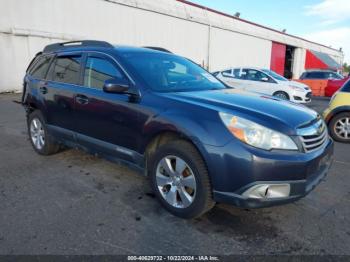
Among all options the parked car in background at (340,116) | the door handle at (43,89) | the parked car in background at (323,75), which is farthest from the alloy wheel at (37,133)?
the parked car in background at (323,75)

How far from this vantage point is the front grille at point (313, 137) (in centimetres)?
277

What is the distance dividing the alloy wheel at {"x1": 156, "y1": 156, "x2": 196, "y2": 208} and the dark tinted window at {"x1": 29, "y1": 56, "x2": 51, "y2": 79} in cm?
296

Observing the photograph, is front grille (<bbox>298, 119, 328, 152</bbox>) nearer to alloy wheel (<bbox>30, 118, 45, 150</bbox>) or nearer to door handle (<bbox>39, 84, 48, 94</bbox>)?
door handle (<bbox>39, 84, 48, 94</bbox>)

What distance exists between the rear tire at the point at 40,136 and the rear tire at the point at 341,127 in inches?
224

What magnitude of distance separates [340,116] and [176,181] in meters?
5.06

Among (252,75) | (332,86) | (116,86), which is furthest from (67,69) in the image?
(332,86)

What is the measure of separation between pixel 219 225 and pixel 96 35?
15.9m

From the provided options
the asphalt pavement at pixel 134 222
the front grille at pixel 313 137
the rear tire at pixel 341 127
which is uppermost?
the front grille at pixel 313 137

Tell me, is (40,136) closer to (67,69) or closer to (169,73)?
(67,69)

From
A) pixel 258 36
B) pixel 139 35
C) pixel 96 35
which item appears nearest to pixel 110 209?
pixel 96 35

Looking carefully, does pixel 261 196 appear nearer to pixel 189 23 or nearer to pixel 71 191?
pixel 71 191

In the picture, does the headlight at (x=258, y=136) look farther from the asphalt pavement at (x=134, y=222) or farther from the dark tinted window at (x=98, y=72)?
the dark tinted window at (x=98, y=72)

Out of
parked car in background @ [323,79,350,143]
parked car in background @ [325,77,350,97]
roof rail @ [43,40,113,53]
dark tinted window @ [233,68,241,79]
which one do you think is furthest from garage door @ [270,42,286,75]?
roof rail @ [43,40,113,53]

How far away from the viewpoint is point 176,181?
10.0 feet
